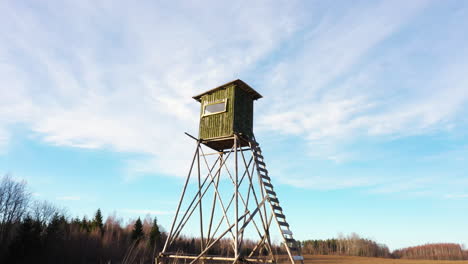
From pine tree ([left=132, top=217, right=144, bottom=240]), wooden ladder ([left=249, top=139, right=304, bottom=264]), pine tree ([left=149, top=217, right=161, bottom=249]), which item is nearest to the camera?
wooden ladder ([left=249, top=139, right=304, bottom=264])

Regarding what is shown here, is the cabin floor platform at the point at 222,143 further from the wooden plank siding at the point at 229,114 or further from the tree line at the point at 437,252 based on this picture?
the tree line at the point at 437,252

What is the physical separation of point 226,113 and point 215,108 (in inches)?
37.2

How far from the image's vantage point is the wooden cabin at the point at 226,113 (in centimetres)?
1453

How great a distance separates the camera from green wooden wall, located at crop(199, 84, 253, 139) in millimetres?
14484

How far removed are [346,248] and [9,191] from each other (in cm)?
4950

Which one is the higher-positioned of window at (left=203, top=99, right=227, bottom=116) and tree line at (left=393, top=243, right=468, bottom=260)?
window at (left=203, top=99, right=227, bottom=116)

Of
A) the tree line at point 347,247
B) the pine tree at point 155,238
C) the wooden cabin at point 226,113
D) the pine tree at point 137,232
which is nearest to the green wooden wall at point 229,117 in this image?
the wooden cabin at point 226,113

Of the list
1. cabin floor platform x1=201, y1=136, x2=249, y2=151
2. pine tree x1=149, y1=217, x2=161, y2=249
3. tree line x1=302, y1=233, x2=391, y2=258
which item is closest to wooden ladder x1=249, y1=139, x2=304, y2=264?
cabin floor platform x1=201, y1=136, x2=249, y2=151

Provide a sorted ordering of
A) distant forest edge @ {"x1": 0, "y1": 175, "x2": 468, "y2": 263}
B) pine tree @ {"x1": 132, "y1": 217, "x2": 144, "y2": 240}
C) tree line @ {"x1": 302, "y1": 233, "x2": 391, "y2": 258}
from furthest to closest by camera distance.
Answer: tree line @ {"x1": 302, "y1": 233, "x2": 391, "y2": 258}
pine tree @ {"x1": 132, "y1": 217, "x2": 144, "y2": 240}
distant forest edge @ {"x1": 0, "y1": 175, "x2": 468, "y2": 263}

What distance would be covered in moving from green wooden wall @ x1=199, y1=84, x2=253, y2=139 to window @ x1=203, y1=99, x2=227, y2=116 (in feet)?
0.58

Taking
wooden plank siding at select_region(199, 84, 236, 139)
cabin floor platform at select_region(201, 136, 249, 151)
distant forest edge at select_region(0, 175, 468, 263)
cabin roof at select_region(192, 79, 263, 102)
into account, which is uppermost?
cabin roof at select_region(192, 79, 263, 102)

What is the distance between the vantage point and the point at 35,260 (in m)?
23.6

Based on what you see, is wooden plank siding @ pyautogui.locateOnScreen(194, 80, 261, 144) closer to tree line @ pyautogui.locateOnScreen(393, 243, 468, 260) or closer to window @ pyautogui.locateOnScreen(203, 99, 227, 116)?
window @ pyautogui.locateOnScreen(203, 99, 227, 116)

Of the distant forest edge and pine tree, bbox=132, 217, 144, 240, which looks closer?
the distant forest edge
